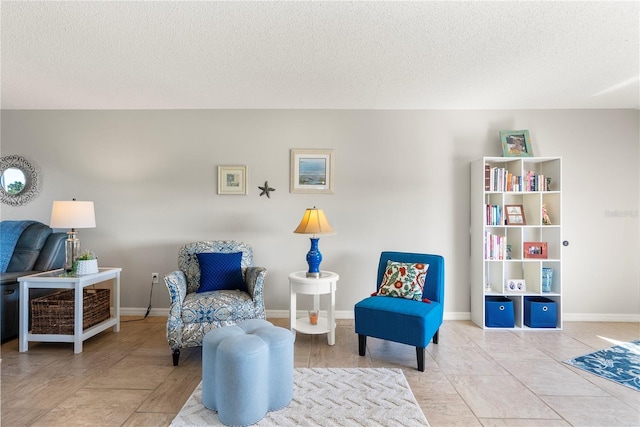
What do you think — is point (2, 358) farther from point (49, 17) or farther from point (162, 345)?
point (49, 17)

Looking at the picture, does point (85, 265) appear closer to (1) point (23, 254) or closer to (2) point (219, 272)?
(1) point (23, 254)

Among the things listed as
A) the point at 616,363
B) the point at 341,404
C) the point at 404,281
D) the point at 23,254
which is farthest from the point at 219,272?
the point at 616,363

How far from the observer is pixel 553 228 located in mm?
3416

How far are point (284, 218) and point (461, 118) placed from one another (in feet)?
7.77

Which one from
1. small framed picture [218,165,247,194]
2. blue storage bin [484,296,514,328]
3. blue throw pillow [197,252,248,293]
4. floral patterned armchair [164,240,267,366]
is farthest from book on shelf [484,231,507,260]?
small framed picture [218,165,247,194]

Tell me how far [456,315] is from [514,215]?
4.27ft

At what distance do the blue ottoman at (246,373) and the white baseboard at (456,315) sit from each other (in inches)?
64.0

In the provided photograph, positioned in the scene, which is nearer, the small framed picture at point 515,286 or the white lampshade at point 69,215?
the white lampshade at point 69,215

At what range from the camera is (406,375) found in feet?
7.65

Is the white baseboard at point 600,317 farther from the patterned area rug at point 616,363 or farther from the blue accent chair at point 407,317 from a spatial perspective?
the blue accent chair at point 407,317

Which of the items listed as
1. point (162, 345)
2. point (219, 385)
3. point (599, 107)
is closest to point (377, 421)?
point (219, 385)

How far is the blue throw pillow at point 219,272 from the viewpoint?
2.90m

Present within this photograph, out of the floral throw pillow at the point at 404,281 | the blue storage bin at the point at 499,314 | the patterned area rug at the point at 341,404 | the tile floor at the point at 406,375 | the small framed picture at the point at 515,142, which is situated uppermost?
the small framed picture at the point at 515,142

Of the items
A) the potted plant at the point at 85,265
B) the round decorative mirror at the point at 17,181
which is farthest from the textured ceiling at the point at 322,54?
the potted plant at the point at 85,265
